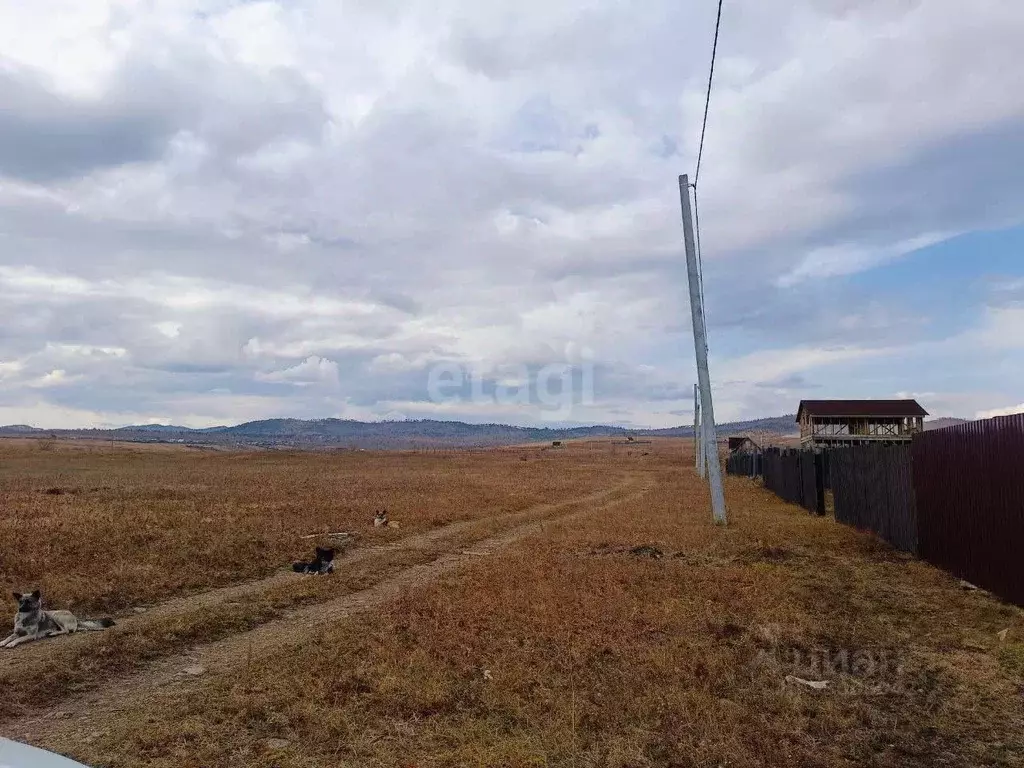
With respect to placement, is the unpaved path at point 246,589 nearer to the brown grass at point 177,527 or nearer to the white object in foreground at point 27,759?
the brown grass at point 177,527

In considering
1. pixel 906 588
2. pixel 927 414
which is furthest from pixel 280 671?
pixel 927 414

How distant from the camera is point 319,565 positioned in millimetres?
12688

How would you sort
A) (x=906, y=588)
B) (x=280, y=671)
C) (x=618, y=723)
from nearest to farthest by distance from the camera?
(x=618, y=723) → (x=280, y=671) → (x=906, y=588)

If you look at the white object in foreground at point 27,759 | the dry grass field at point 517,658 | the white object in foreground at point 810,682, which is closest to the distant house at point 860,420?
the dry grass field at point 517,658

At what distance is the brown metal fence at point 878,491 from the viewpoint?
14234mm

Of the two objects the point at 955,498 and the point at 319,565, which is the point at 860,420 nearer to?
the point at 955,498

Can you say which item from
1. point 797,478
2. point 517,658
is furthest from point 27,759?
point 797,478

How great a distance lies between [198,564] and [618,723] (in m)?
9.31

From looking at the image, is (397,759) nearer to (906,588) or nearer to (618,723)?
(618,723)

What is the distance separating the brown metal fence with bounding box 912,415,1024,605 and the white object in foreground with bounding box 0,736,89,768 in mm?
10249

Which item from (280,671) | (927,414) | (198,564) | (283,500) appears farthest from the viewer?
(927,414)

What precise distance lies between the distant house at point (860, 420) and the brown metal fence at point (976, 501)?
3985 centimetres

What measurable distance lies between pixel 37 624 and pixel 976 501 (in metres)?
11.9

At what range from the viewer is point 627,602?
380 inches
